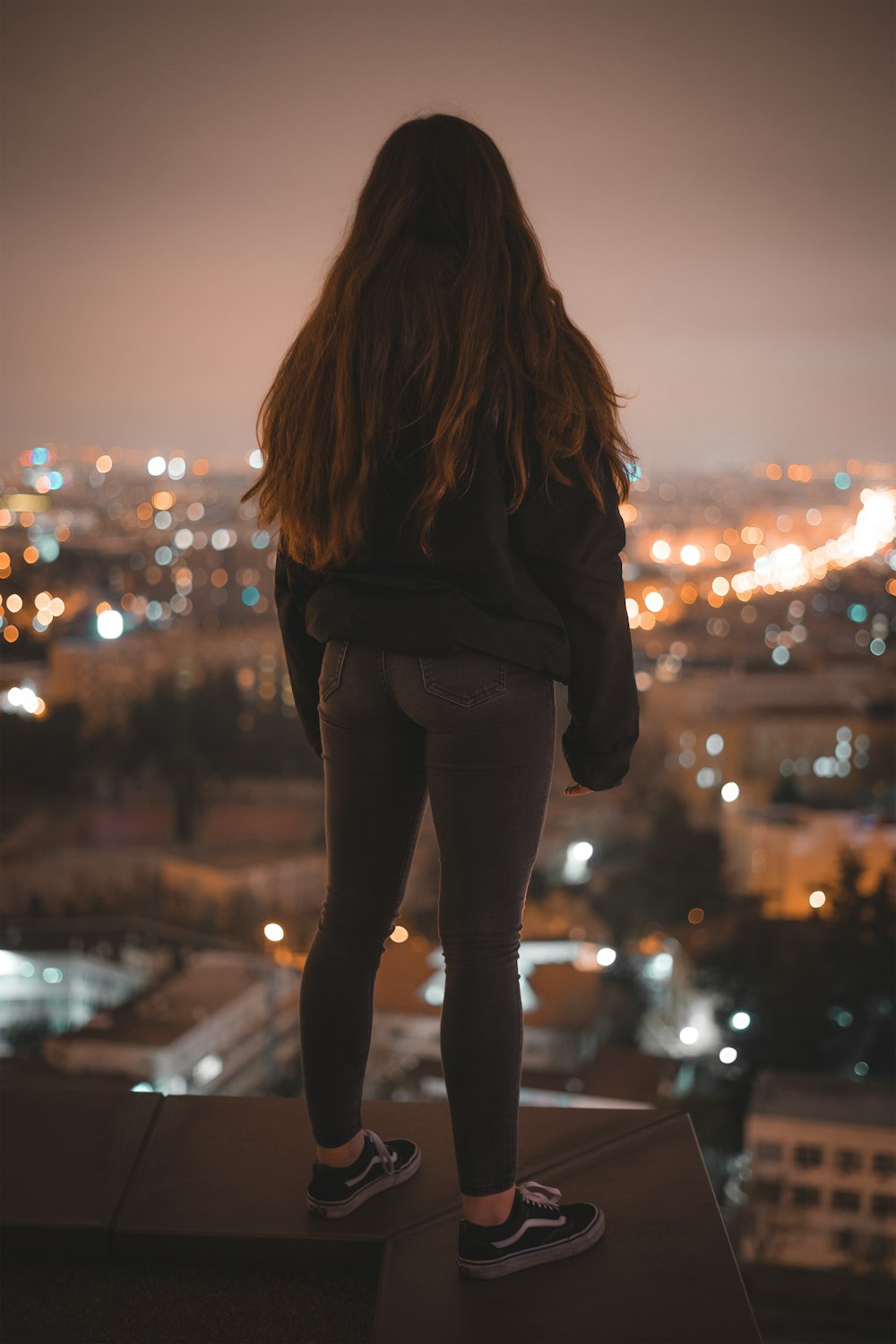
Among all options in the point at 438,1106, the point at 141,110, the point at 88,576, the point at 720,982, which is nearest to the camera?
the point at 438,1106

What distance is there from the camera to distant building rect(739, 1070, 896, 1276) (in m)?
5.77

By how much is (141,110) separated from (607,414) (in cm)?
326

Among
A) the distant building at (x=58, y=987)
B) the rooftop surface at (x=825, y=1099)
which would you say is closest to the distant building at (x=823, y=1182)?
the rooftop surface at (x=825, y=1099)

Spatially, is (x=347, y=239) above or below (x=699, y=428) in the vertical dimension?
below

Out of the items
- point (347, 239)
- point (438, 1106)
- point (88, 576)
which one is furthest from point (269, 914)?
point (347, 239)

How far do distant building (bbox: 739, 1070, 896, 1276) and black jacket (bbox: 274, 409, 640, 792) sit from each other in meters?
5.67

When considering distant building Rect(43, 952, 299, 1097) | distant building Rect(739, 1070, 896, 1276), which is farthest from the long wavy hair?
distant building Rect(739, 1070, 896, 1276)

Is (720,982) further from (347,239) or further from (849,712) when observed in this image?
(347,239)

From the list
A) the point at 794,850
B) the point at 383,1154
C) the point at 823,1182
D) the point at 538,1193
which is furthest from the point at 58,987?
the point at 538,1193

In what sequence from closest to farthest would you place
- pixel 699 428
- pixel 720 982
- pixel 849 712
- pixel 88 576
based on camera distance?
pixel 699 428, pixel 88 576, pixel 720 982, pixel 849 712

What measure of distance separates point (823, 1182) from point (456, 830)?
637cm

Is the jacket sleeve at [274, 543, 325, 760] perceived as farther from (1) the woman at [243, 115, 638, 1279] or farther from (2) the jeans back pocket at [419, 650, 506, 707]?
(2) the jeans back pocket at [419, 650, 506, 707]

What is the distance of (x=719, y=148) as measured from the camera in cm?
447

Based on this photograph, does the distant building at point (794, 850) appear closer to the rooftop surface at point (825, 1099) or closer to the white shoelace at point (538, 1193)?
the rooftop surface at point (825, 1099)
